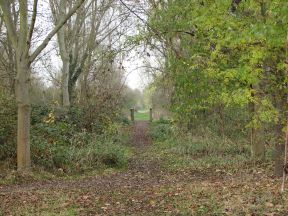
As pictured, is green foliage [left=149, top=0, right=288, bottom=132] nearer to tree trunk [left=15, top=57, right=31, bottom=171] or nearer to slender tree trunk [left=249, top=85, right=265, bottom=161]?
slender tree trunk [left=249, top=85, right=265, bottom=161]

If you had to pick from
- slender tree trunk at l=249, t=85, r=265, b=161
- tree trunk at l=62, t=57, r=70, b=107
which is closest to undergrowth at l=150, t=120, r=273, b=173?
slender tree trunk at l=249, t=85, r=265, b=161

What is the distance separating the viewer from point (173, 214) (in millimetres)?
6406

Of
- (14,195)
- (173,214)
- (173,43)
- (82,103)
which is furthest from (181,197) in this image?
(82,103)

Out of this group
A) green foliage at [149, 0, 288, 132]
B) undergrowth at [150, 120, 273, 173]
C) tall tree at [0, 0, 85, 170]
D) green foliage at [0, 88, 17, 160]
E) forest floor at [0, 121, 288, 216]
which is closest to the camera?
forest floor at [0, 121, 288, 216]

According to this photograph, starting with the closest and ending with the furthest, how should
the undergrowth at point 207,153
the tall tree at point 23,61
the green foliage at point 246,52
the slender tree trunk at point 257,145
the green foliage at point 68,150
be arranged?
the green foliage at point 246,52 → the tall tree at point 23,61 → the green foliage at point 68,150 → the undergrowth at point 207,153 → the slender tree trunk at point 257,145

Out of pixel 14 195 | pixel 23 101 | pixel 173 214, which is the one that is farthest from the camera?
pixel 23 101

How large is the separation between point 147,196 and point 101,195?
978 millimetres

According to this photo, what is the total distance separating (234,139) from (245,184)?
6962 millimetres

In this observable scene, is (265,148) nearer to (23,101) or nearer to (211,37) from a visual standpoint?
(211,37)

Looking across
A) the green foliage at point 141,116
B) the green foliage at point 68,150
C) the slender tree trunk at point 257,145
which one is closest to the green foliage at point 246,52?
the slender tree trunk at point 257,145

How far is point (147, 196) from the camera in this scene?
26.1 ft

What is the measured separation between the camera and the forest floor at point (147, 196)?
6559mm

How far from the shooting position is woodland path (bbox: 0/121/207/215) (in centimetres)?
696

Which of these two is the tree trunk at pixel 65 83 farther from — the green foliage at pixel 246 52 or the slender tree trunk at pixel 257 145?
the slender tree trunk at pixel 257 145
